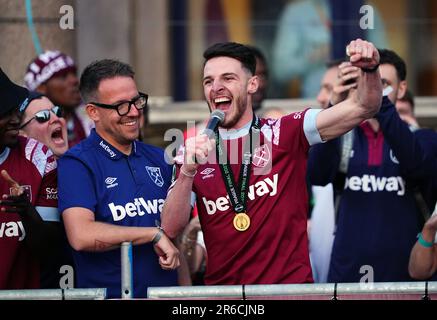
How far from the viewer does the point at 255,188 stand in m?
5.64

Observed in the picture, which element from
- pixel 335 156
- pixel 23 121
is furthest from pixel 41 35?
pixel 335 156

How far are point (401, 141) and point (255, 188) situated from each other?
117 cm

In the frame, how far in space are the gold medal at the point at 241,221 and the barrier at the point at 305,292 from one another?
0.88 metres

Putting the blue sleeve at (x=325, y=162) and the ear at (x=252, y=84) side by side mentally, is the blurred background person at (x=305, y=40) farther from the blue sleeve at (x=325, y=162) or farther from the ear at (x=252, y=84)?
the ear at (x=252, y=84)

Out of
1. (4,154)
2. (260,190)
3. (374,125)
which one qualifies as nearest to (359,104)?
(260,190)

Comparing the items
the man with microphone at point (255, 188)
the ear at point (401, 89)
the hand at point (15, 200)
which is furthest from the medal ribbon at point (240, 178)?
the ear at point (401, 89)

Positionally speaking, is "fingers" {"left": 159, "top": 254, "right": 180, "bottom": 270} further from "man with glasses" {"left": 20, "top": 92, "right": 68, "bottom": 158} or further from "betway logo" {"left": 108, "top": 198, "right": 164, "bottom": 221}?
"man with glasses" {"left": 20, "top": 92, "right": 68, "bottom": 158}

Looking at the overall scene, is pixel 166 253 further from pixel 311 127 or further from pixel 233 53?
pixel 233 53

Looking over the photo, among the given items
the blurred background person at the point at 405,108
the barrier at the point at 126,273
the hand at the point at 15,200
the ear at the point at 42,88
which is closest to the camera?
the barrier at the point at 126,273

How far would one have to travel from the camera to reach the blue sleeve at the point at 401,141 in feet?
21.0

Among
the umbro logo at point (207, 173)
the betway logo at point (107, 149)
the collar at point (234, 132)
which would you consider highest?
the collar at point (234, 132)

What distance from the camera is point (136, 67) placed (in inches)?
432

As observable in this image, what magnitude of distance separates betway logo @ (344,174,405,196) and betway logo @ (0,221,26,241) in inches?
77.2

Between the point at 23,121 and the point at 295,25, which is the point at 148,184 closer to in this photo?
the point at 23,121
